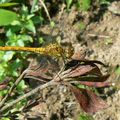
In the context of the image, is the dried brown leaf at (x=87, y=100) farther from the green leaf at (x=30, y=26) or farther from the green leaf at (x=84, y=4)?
the green leaf at (x=84, y=4)

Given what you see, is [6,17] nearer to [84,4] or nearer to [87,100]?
[84,4]

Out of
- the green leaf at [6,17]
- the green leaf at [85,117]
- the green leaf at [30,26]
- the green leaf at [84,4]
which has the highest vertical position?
the green leaf at [6,17]

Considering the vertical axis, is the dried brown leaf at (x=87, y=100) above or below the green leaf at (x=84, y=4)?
above

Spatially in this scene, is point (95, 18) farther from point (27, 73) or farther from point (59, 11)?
point (27, 73)

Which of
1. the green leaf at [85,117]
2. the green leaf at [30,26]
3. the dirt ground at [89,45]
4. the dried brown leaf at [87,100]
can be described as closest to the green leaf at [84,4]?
the dirt ground at [89,45]

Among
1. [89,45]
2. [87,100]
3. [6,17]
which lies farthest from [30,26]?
[87,100]

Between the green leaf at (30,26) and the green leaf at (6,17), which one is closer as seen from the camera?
the green leaf at (6,17)
